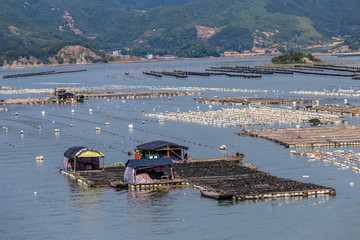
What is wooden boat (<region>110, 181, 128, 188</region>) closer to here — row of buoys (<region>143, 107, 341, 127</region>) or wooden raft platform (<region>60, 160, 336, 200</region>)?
wooden raft platform (<region>60, 160, 336, 200</region>)

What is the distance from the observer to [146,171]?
65312 mm

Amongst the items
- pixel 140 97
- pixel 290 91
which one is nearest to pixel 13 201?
pixel 140 97

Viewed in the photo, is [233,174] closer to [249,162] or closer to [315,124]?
[249,162]

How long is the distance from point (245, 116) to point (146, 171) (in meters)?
51.2

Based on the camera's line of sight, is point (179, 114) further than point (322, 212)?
Yes

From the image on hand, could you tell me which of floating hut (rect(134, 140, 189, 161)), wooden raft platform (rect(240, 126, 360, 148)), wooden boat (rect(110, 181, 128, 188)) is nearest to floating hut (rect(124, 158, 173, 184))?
wooden boat (rect(110, 181, 128, 188))

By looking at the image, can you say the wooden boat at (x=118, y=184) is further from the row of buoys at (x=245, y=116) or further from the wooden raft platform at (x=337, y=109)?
the wooden raft platform at (x=337, y=109)

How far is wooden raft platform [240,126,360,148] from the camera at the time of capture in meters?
82.9

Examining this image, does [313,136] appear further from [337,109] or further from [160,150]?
[337,109]

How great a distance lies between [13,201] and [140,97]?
349 feet

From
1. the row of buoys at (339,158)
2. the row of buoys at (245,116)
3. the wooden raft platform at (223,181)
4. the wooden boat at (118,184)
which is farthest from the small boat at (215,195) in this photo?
the row of buoys at (245,116)

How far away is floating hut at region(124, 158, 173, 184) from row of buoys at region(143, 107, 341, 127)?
40.6 m

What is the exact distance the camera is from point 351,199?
190 feet

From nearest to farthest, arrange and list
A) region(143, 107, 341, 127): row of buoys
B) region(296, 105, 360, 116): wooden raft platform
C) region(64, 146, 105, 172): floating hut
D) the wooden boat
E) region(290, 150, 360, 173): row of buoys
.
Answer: the wooden boat < region(290, 150, 360, 173): row of buoys < region(64, 146, 105, 172): floating hut < region(143, 107, 341, 127): row of buoys < region(296, 105, 360, 116): wooden raft platform
